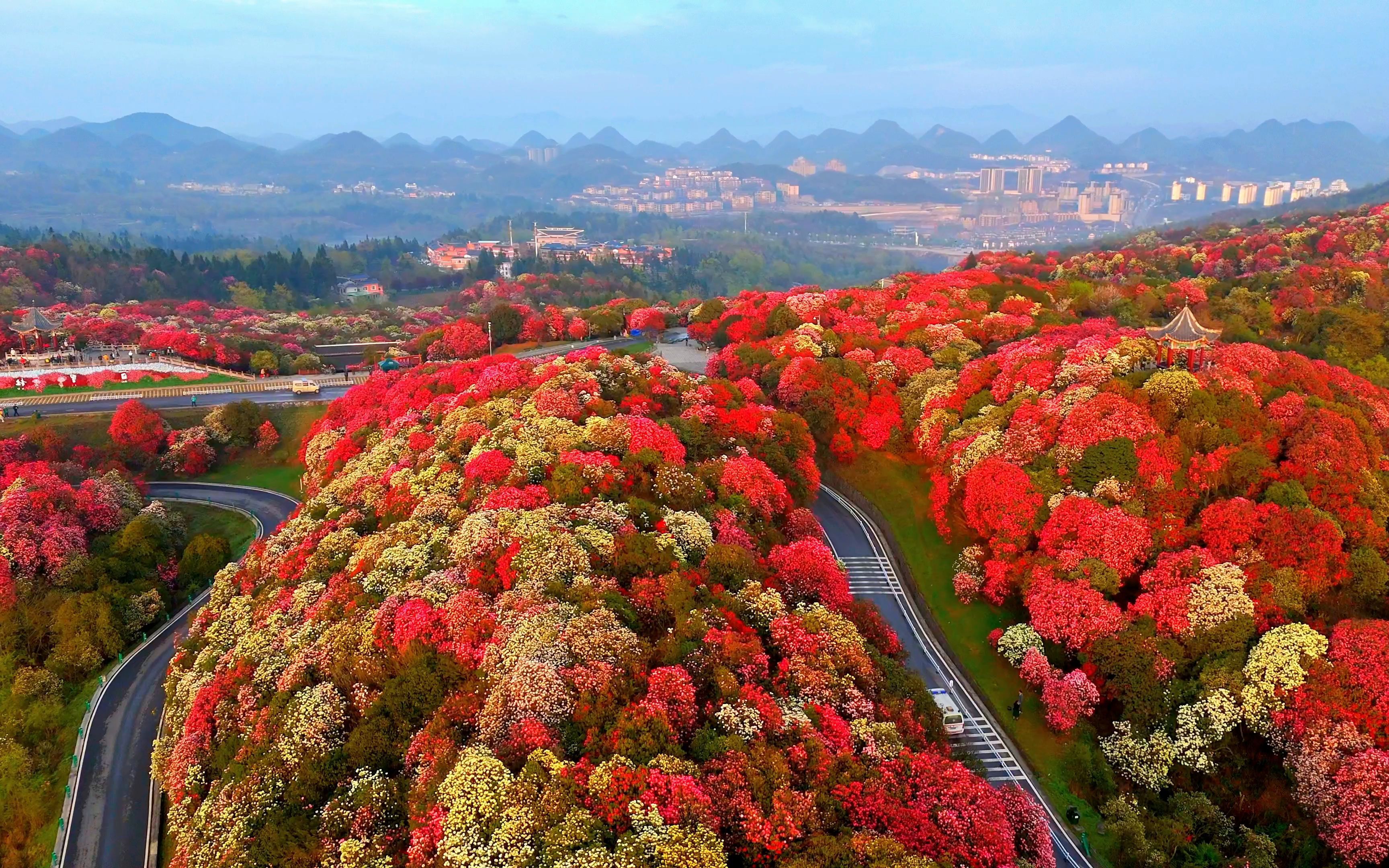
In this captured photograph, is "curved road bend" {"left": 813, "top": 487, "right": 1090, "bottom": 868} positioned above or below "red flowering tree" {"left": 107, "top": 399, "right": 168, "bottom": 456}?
below

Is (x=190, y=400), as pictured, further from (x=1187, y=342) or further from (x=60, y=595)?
(x=1187, y=342)

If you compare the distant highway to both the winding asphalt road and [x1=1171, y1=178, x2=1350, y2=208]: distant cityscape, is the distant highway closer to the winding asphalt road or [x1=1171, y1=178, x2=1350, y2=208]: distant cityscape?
the winding asphalt road

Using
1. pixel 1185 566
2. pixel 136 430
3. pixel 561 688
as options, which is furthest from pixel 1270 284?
pixel 136 430

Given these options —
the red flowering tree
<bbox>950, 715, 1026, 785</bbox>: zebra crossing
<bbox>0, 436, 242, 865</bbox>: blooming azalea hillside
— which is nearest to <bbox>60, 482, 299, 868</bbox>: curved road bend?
<bbox>0, 436, 242, 865</bbox>: blooming azalea hillside

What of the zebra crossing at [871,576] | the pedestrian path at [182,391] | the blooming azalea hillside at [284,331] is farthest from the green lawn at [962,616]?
the pedestrian path at [182,391]

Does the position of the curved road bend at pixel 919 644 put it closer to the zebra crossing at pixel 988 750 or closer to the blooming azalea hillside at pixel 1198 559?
the zebra crossing at pixel 988 750

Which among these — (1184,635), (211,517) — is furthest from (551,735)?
(211,517)
